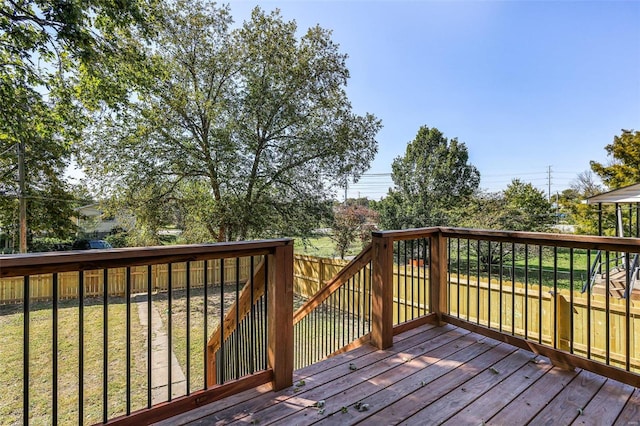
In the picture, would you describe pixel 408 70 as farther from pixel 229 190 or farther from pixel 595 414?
pixel 595 414

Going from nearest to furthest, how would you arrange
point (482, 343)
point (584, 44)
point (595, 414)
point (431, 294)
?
point (595, 414)
point (482, 343)
point (431, 294)
point (584, 44)

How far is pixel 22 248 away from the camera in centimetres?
977

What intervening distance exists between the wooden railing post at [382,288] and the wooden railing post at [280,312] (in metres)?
0.90

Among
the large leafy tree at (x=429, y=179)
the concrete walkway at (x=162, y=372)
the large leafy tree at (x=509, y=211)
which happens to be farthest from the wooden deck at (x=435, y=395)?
the large leafy tree at (x=429, y=179)

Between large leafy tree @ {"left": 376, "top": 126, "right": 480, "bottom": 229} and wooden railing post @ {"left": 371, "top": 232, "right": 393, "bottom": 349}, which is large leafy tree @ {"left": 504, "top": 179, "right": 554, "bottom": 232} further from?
wooden railing post @ {"left": 371, "top": 232, "right": 393, "bottom": 349}

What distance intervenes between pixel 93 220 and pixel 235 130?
7829mm

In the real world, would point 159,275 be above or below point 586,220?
below

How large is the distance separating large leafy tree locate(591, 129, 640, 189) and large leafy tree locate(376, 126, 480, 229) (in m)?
5.23

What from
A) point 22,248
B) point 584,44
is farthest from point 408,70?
point 22,248

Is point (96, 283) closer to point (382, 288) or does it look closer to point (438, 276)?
point (382, 288)

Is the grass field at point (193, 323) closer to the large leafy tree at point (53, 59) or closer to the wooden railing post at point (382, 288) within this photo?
the wooden railing post at point (382, 288)

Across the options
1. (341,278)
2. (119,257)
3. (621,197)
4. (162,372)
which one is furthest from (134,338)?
(621,197)

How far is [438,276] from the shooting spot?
3.01 meters

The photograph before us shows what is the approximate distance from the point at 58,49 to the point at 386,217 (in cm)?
1318
